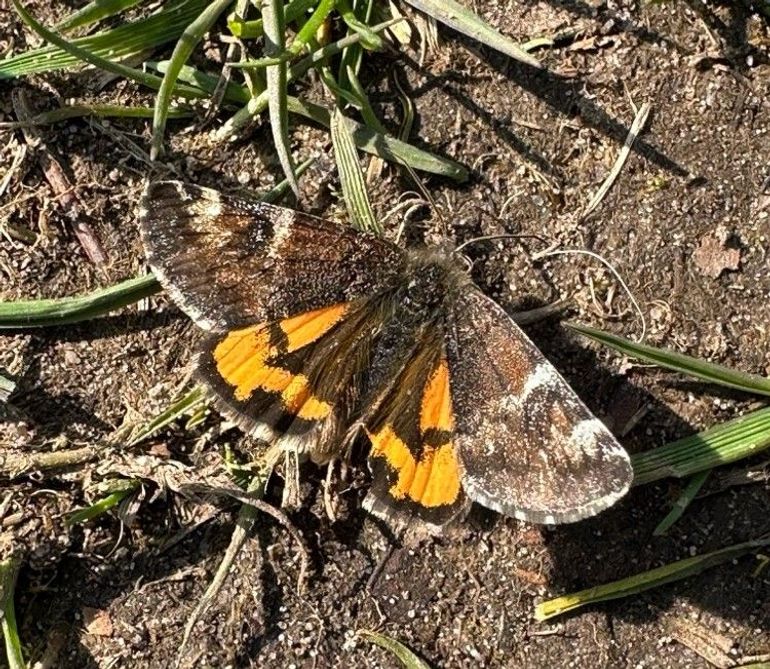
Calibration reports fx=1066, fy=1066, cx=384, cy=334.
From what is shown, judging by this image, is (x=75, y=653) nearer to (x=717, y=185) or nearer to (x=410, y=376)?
(x=410, y=376)

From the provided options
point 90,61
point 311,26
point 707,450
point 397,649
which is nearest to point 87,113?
point 90,61

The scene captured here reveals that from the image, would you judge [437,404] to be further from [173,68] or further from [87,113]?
[87,113]

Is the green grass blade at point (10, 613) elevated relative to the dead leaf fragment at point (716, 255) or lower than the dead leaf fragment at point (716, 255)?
lower

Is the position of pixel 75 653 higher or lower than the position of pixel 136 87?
lower

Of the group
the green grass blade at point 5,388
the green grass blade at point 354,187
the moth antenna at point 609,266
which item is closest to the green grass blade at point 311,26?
the green grass blade at point 354,187

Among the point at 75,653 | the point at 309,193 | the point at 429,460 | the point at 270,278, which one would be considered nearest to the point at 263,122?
the point at 309,193

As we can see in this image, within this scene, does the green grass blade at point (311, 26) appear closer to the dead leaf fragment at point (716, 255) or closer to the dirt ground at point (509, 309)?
the dirt ground at point (509, 309)
